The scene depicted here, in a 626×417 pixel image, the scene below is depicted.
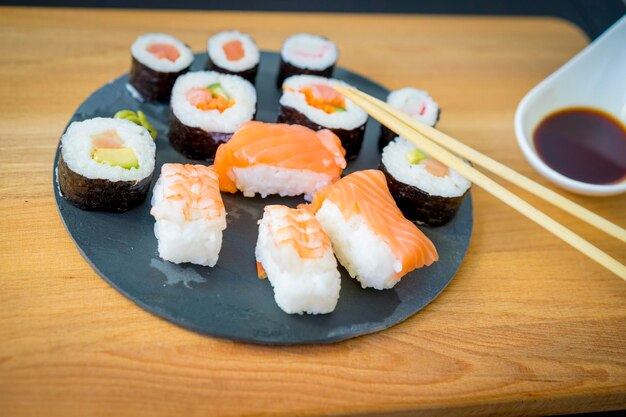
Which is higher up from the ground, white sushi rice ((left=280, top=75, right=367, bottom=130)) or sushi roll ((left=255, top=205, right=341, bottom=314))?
white sushi rice ((left=280, top=75, right=367, bottom=130))

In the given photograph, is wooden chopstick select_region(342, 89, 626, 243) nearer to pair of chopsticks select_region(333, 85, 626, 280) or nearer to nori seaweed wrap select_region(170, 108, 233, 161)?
pair of chopsticks select_region(333, 85, 626, 280)

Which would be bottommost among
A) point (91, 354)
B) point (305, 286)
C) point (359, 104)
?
point (91, 354)

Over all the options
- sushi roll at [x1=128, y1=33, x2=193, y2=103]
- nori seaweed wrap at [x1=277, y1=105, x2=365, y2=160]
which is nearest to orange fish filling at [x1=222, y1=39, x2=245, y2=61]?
sushi roll at [x1=128, y1=33, x2=193, y2=103]

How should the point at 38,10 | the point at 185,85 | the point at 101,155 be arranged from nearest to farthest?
1. the point at 101,155
2. the point at 185,85
3. the point at 38,10

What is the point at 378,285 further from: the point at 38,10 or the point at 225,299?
the point at 38,10

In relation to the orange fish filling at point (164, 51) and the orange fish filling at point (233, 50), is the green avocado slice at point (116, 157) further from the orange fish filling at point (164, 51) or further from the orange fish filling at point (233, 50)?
the orange fish filling at point (233, 50)

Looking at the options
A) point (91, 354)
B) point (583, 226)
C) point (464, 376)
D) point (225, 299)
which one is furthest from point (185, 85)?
point (583, 226)

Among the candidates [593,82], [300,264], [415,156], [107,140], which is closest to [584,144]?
[593,82]
